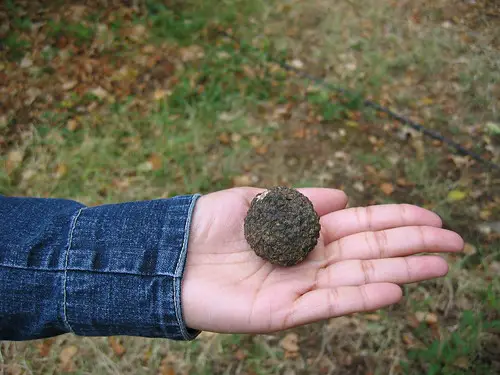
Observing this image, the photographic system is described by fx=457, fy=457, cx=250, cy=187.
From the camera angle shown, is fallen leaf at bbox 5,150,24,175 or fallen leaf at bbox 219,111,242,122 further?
fallen leaf at bbox 219,111,242,122

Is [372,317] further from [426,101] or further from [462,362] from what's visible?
[426,101]

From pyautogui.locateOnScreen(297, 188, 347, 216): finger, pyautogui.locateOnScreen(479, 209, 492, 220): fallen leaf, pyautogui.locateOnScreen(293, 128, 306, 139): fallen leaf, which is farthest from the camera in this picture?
pyautogui.locateOnScreen(293, 128, 306, 139): fallen leaf

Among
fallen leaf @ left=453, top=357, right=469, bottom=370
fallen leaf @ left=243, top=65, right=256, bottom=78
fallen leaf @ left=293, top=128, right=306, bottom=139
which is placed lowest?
fallen leaf @ left=453, top=357, right=469, bottom=370

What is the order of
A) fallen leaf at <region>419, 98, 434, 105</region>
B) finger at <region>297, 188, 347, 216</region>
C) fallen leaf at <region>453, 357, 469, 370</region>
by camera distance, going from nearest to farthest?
finger at <region>297, 188, 347, 216</region> → fallen leaf at <region>453, 357, 469, 370</region> → fallen leaf at <region>419, 98, 434, 105</region>

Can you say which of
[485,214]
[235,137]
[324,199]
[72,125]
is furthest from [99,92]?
Result: [485,214]

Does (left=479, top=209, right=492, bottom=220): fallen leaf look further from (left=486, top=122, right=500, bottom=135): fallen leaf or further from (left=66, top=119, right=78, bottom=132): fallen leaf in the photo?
(left=66, top=119, right=78, bottom=132): fallen leaf

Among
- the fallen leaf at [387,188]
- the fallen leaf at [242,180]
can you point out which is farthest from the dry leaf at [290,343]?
the fallen leaf at [387,188]

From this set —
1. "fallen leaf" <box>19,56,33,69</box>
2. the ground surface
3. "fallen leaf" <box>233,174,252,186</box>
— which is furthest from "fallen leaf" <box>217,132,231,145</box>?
"fallen leaf" <box>19,56,33,69</box>

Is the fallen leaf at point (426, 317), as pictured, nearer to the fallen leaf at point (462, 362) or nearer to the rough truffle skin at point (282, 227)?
the fallen leaf at point (462, 362)
